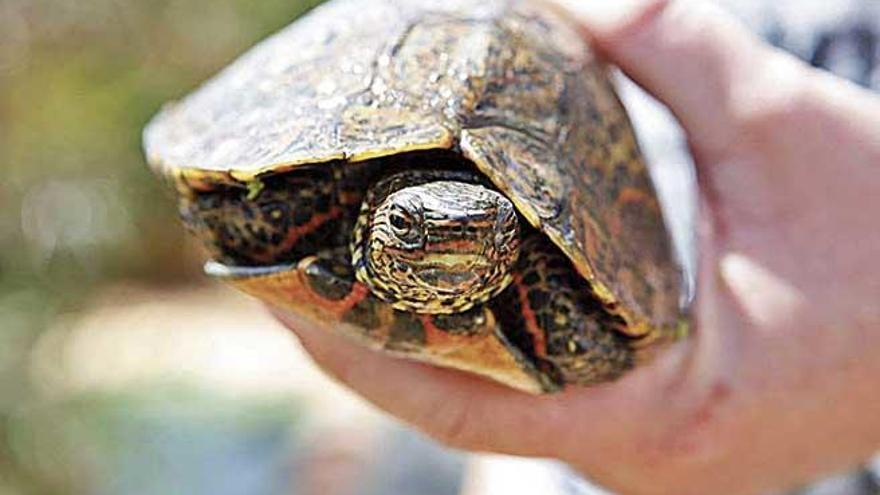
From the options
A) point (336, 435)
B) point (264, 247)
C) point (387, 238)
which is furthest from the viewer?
point (336, 435)

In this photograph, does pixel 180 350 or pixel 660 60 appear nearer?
pixel 660 60

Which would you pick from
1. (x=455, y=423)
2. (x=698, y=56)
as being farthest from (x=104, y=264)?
(x=698, y=56)

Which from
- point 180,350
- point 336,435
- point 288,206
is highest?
point 288,206

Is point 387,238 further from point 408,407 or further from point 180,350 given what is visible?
point 180,350

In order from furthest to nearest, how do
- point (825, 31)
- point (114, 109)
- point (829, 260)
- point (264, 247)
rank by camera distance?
1. point (114, 109)
2. point (825, 31)
3. point (829, 260)
4. point (264, 247)

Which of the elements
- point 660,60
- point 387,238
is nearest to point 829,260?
point 660,60

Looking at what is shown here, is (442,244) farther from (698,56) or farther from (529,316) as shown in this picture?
(698,56)

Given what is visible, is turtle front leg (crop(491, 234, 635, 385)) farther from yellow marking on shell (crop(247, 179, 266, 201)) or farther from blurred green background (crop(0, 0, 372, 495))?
blurred green background (crop(0, 0, 372, 495))

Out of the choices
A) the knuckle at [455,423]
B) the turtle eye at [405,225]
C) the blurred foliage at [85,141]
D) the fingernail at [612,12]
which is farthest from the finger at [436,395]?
the blurred foliage at [85,141]
